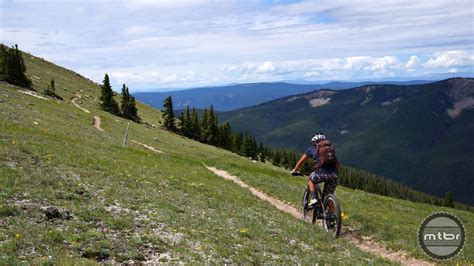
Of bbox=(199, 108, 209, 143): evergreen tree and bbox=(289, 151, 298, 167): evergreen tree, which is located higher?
bbox=(199, 108, 209, 143): evergreen tree

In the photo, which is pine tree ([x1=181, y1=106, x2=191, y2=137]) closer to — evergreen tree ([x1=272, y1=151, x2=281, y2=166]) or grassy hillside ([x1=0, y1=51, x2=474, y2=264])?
evergreen tree ([x1=272, y1=151, x2=281, y2=166])

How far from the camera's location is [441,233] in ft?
31.1

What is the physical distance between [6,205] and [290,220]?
1212cm

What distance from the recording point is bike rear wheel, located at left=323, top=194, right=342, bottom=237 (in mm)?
15391

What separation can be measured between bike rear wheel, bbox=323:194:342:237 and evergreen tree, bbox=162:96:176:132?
9358 cm

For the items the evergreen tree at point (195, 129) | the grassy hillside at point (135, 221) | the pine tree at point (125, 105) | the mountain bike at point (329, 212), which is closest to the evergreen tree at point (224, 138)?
the evergreen tree at point (195, 129)

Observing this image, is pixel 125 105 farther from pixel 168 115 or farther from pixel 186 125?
pixel 186 125

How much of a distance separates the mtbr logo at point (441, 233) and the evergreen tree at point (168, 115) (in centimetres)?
10046

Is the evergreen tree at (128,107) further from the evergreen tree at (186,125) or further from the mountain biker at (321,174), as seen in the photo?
the mountain biker at (321,174)

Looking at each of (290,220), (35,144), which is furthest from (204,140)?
(290,220)

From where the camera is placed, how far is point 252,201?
23.9 metres

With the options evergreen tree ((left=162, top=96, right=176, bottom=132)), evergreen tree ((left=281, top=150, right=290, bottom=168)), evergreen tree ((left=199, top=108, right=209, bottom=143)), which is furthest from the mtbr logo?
evergreen tree ((left=281, top=150, right=290, bottom=168))

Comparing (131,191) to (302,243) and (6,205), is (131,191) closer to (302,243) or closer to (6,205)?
(6,205)

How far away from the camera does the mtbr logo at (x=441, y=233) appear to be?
943 centimetres
